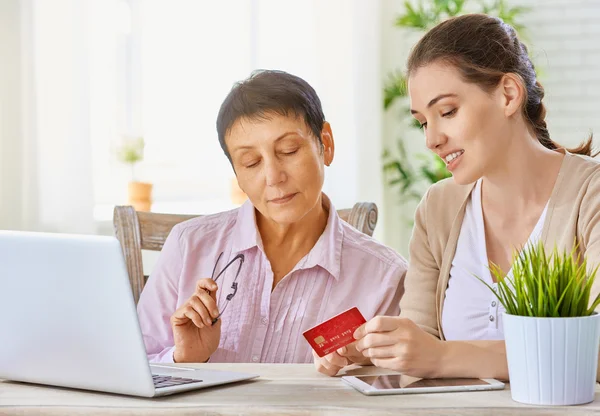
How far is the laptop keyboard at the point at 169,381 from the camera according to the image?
1308 millimetres

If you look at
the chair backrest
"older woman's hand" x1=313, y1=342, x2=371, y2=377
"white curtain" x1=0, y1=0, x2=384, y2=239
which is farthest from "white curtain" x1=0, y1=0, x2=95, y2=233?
"older woman's hand" x1=313, y1=342, x2=371, y2=377

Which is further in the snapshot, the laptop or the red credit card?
the red credit card

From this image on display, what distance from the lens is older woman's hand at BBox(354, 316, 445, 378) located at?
137 centimetres

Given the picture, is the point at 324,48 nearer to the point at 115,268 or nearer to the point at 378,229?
the point at 378,229

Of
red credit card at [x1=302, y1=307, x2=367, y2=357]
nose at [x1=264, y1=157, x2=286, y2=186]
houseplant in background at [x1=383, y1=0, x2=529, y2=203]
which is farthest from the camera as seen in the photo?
houseplant in background at [x1=383, y1=0, x2=529, y2=203]

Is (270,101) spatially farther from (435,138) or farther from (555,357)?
Result: (555,357)

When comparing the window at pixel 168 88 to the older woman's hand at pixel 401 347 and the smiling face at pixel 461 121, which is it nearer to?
the smiling face at pixel 461 121

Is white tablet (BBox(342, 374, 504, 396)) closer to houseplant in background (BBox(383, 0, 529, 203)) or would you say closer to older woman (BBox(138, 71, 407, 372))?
older woman (BBox(138, 71, 407, 372))

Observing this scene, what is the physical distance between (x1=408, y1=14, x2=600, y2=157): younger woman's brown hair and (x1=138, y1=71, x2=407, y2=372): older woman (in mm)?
340

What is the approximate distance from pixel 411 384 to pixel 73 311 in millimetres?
506

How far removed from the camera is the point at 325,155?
2078 millimetres

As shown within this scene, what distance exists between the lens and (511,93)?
67.6 inches

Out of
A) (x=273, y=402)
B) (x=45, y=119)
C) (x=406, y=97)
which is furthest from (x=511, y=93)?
(x=406, y=97)

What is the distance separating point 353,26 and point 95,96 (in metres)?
1.43
